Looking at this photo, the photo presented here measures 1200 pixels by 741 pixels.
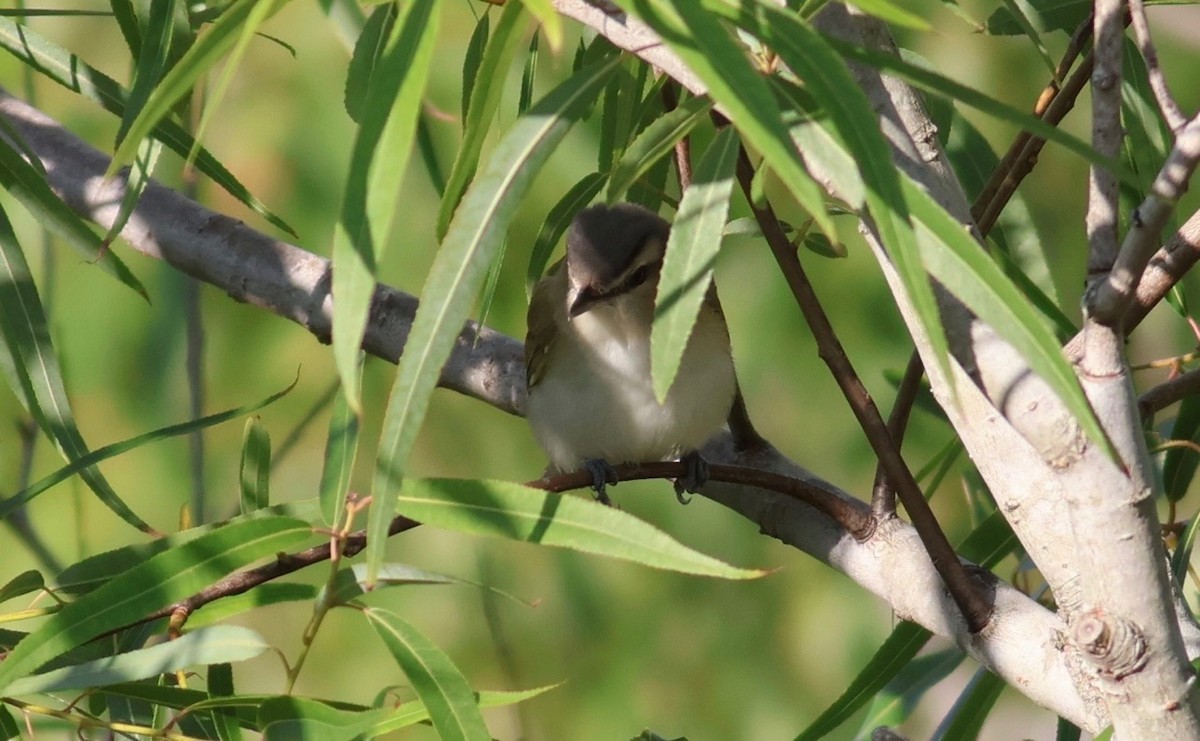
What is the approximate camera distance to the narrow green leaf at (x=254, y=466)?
163 centimetres

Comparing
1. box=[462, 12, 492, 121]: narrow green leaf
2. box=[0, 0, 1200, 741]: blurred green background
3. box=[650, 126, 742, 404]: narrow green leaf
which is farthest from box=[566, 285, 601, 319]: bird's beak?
box=[650, 126, 742, 404]: narrow green leaf

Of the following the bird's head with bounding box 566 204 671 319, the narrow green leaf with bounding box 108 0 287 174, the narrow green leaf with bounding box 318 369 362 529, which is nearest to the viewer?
the narrow green leaf with bounding box 108 0 287 174

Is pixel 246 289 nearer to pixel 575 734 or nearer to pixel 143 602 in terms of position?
pixel 143 602

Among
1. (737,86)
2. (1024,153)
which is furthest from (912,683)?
(737,86)

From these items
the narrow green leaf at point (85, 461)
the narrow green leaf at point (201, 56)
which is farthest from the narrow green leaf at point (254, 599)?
the narrow green leaf at point (201, 56)

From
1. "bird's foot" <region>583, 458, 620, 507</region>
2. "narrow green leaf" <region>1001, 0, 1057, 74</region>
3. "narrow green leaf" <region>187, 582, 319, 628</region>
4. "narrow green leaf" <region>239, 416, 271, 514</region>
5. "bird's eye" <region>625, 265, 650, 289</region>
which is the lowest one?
"narrow green leaf" <region>187, 582, 319, 628</region>

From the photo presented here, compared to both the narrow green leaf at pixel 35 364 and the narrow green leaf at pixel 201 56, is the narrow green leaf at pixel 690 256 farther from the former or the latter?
the narrow green leaf at pixel 35 364

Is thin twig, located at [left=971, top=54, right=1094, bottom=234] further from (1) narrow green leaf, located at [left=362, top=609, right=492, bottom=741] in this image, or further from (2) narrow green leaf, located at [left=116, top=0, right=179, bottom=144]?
(2) narrow green leaf, located at [left=116, top=0, right=179, bottom=144]

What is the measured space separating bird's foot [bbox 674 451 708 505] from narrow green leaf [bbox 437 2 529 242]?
0.67 metres

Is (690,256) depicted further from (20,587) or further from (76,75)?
(76,75)

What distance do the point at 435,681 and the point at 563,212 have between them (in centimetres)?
64

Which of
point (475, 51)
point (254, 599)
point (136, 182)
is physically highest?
point (475, 51)

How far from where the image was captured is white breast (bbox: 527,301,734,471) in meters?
1.90

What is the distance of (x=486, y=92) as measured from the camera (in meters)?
1.06
